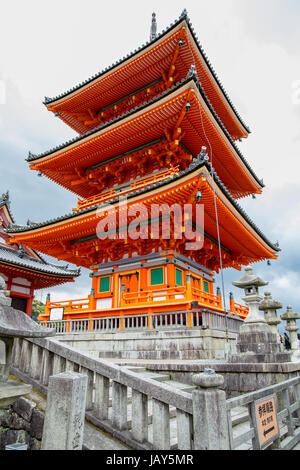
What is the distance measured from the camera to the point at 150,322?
10.8 metres

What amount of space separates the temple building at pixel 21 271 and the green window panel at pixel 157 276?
9.59 metres

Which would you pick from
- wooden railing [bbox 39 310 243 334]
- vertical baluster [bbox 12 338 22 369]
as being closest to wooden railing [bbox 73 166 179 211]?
wooden railing [bbox 39 310 243 334]

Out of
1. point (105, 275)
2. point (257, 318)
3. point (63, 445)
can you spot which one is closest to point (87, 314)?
point (105, 275)

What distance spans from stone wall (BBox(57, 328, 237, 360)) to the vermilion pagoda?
1.18 metres

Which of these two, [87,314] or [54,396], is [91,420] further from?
[87,314]

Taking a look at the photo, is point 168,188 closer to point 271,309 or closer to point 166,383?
point 271,309

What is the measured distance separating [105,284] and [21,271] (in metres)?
6.96

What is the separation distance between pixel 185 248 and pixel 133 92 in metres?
9.90

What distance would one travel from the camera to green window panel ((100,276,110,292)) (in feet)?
49.4

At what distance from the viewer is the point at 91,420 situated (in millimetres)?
4312

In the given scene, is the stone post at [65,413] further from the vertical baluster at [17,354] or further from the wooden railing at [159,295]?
the wooden railing at [159,295]

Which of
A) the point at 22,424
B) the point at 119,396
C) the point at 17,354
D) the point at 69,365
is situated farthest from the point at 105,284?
the point at 119,396

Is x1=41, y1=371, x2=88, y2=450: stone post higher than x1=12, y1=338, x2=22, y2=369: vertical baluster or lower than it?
lower

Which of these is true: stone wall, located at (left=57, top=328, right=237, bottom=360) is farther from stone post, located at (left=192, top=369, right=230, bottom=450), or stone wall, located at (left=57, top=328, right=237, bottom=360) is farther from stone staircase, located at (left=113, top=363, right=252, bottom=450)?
stone post, located at (left=192, top=369, right=230, bottom=450)
